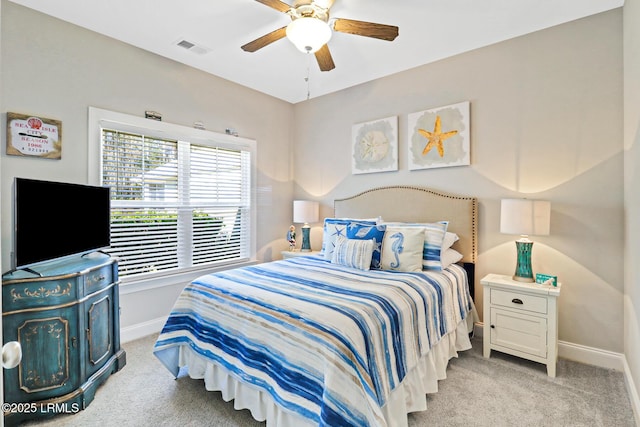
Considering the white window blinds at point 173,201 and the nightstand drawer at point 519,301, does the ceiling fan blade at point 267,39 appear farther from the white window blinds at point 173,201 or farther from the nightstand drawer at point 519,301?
the nightstand drawer at point 519,301

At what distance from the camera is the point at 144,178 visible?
131 inches

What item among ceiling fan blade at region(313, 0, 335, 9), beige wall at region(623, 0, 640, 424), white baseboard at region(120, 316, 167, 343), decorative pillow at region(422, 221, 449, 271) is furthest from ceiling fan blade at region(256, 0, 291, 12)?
white baseboard at region(120, 316, 167, 343)

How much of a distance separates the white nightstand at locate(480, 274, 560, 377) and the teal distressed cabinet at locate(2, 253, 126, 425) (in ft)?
9.79

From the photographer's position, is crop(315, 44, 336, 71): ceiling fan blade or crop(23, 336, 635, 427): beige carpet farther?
crop(315, 44, 336, 71): ceiling fan blade

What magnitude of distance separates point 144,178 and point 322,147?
221 centimetres

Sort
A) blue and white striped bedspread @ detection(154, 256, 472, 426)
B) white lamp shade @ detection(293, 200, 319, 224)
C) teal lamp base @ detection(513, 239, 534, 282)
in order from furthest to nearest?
white lamp shade @ detection(293, 200, 319, 224)
teal lamp base @ detection(513, 239, 534, 282)
blue and white striped bedspread @ detection(154, 256, 472, 426)

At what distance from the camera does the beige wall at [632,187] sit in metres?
2.07

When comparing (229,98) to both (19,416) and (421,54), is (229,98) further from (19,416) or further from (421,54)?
(19,416)

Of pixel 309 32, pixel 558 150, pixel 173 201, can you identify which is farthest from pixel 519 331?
pixel 173 201

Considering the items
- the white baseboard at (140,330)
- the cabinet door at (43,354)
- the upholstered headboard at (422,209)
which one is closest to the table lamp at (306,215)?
the upholstered headboard at (422,209)

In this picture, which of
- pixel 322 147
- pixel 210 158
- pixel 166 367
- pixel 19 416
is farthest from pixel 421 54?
pixel 19 416

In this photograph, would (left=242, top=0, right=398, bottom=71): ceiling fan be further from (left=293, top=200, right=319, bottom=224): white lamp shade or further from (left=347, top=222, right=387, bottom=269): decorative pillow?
(left=293, top=200, right=319, bottom=224): white lamp shade

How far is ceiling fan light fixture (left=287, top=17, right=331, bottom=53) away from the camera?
224cm

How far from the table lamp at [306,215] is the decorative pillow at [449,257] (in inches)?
70.6
